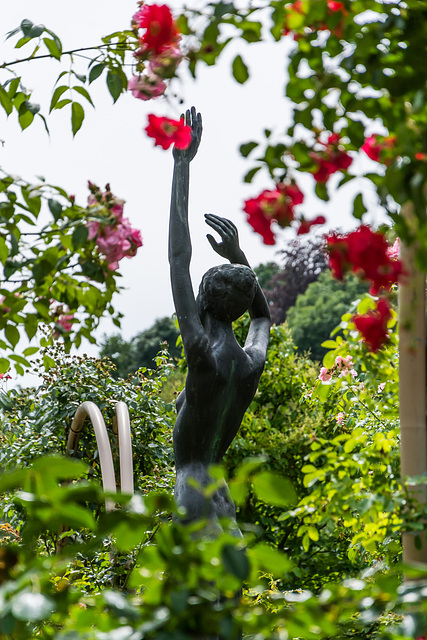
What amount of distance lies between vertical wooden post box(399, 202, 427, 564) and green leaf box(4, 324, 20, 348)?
102 centimetres

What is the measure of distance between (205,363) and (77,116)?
926mm

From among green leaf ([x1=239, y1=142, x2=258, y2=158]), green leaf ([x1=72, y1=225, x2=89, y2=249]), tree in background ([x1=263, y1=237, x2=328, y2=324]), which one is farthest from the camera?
tree in background ([x1=263, y1=237, x2=328, y2=324])

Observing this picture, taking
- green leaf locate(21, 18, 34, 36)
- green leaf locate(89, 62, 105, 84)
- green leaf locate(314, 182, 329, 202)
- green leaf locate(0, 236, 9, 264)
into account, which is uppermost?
green leaf locate(21, 18, 34, 36)

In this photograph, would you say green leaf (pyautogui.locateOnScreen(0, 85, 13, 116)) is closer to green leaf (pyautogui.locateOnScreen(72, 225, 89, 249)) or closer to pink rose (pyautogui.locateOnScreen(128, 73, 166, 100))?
pink rose (pyautogui.locateOnScreen(128, 73, 166, 100))

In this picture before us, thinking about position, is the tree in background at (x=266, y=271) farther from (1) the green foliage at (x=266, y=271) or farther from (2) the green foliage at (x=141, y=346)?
(2) the green foliage at (x=141, y=346)

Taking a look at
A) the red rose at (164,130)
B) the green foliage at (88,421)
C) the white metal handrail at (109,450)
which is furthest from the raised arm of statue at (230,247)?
the green foliage at (88,421)

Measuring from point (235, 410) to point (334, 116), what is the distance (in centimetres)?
136

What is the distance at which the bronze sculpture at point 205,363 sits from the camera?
105 inches

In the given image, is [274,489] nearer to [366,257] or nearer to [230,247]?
[366,257]

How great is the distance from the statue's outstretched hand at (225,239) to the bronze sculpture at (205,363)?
82 millimetres

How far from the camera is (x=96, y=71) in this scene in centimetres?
229

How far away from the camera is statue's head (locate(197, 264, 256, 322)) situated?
2.84 meters

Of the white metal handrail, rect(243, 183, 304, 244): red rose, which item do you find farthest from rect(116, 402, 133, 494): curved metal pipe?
rect(243, 183, 304, 244): red rose

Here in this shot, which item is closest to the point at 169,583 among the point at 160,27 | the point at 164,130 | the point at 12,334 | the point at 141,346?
the point at 12,334
